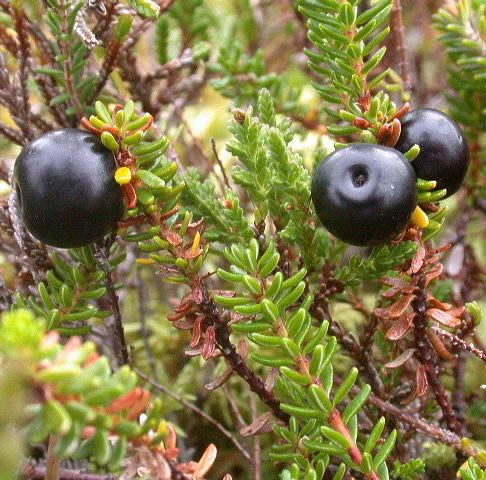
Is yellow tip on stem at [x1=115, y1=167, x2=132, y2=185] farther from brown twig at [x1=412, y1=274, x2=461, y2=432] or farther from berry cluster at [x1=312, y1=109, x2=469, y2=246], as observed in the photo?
brown twig at [x1=412, y1=274, x2=461, y2=432]

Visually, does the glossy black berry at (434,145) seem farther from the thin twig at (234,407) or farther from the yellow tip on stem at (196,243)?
the thin twig at (234,407)

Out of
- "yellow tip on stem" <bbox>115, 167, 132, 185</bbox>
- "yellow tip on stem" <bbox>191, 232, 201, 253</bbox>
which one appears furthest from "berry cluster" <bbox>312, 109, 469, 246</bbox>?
"yellow tip on stem" <bbox>115, 167, 132, 185</bbox>

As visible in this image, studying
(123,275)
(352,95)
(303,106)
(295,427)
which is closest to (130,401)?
(295,427)

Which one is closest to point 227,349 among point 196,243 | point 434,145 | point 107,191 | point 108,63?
point 196,243

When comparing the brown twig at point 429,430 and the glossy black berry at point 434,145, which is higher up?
the glossy black berry at point 434,145

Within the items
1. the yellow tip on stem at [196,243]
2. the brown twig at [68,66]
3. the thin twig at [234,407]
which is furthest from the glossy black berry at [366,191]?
the brown twig at [68,66]

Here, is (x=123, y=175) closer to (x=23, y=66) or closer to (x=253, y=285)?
(x=253, y=285)
